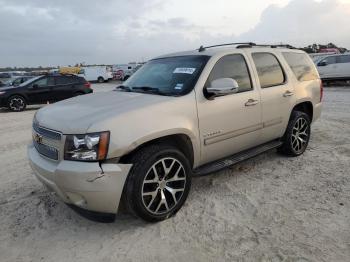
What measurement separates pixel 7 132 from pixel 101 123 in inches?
288

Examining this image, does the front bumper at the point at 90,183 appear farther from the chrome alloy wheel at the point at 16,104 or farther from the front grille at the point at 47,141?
the chrome alloy wheel at the point at 16,104

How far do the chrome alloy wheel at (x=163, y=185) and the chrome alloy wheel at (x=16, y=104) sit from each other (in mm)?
13397

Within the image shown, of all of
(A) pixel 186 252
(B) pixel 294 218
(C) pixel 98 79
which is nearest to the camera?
(A) pixel 186 252

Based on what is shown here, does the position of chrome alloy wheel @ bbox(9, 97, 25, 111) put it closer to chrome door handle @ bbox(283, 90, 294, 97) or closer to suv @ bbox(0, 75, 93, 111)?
suv @ bbox(0, 75, 93, 111)

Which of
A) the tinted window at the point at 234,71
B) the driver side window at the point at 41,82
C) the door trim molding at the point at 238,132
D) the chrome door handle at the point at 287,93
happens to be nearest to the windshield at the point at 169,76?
the tinted window at the point at 234,71

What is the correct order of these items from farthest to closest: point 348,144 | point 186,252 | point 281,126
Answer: point 348,144
point 281,126
point 186,252

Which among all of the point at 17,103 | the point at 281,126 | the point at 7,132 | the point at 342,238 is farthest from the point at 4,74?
the point at 342,238

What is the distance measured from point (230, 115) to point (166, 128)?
3.47 ft

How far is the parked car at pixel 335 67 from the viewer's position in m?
20.0

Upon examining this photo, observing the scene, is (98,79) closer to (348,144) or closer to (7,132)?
(7,132)

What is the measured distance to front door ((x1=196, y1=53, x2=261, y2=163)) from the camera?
420cm

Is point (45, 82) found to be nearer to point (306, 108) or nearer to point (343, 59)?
point (306, 108)

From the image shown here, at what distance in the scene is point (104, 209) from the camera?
11.3 feet

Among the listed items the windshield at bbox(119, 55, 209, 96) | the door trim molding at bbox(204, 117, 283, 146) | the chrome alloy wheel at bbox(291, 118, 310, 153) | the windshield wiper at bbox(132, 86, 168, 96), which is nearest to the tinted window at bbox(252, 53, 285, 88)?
the door trim molding at bbox(204, 117, 283, 146)
